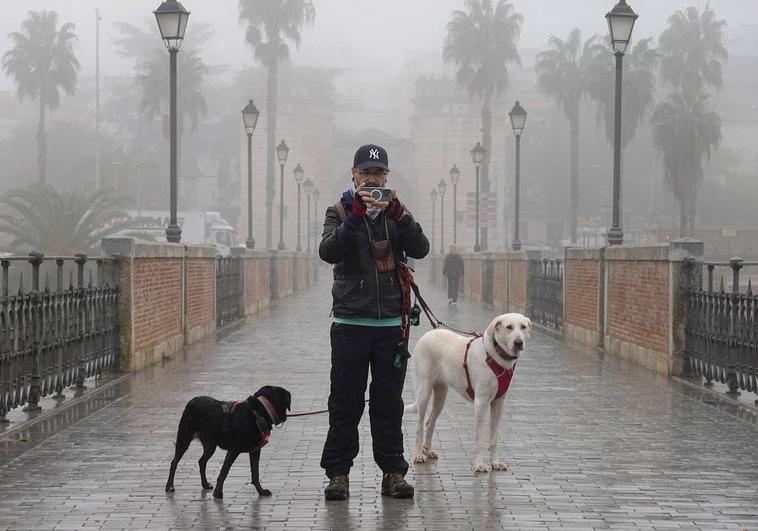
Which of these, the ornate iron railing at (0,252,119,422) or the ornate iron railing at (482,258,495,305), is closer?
the ornate iron railing at (0,252,119,422)

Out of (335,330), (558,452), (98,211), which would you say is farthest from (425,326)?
(98,211)

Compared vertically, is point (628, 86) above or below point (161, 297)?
above

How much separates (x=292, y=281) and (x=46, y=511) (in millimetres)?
39116

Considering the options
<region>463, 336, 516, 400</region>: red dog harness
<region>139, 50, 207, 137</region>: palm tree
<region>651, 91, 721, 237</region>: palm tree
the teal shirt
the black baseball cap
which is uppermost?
<region>139, 50, 207, 137</region>: palm tree

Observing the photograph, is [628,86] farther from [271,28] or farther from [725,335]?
[725,335]

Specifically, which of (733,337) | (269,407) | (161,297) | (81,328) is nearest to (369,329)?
(269,407)

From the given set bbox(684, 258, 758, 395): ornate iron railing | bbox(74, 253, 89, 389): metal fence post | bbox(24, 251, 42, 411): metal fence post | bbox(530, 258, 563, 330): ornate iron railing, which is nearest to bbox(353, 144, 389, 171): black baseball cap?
bbox(24, 251, 42, 411): metal fence post

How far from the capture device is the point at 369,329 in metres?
7.27

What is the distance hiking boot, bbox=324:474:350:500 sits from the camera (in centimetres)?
718

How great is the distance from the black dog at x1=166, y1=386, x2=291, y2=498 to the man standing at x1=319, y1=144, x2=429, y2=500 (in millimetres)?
375

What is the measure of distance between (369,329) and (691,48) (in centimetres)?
7581

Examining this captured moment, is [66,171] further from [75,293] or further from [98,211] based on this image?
[75,293]

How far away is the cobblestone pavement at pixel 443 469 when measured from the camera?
22.3ft

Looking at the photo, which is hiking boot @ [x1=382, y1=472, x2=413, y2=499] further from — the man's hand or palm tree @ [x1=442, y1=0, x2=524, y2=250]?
palm tree @ [x1=442, y1=0, x2=524, y2=250]
